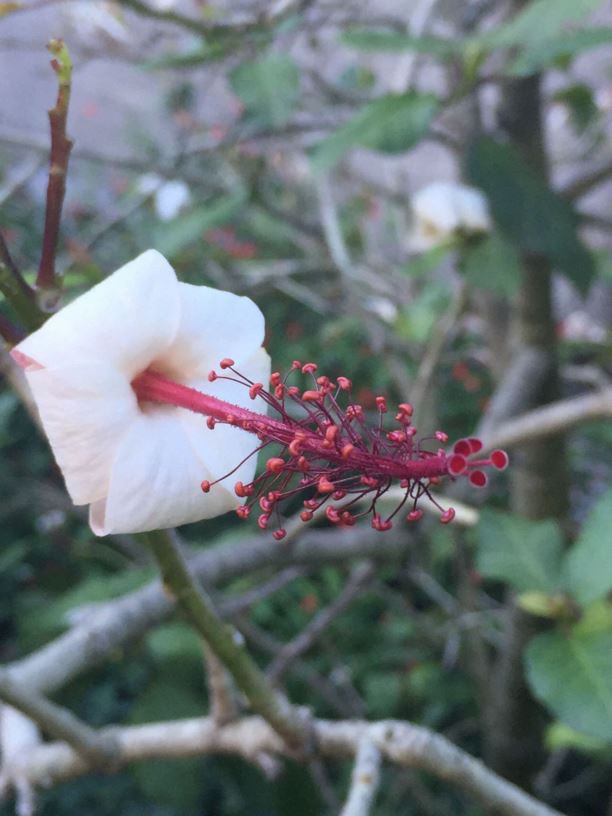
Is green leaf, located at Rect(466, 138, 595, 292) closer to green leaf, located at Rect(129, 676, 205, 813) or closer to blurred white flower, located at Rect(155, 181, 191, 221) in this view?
blurred white flower, located at Rect(155, 181, 191, 221)

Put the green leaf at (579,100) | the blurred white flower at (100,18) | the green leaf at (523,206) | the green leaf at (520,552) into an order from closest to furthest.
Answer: the green leaf at (520,552), the green leaf at (523,206), the green leaf at (579,100), the blurred white flower at (100,18)

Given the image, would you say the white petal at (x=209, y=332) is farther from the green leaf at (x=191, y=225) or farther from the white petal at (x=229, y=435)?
the green leaf at (x=191, y=225)

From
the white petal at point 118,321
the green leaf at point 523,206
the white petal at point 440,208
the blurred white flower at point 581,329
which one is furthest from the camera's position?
the blurred white flower at point 581,329

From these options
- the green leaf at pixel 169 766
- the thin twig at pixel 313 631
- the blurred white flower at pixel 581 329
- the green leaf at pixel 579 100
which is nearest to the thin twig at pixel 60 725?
the thin twig at pixel 313 631

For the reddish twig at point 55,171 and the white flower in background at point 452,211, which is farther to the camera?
the white flower in background at point 452,211

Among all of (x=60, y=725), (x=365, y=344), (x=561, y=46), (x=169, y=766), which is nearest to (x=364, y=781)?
(x=60, y=725)

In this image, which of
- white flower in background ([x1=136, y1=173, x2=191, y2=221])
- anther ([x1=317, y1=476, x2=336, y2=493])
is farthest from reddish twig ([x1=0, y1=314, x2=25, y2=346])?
white flower in background ([x1=136, y1=173, x2=191, y2=221])

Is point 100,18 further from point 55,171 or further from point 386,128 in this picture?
→ point 55,171
